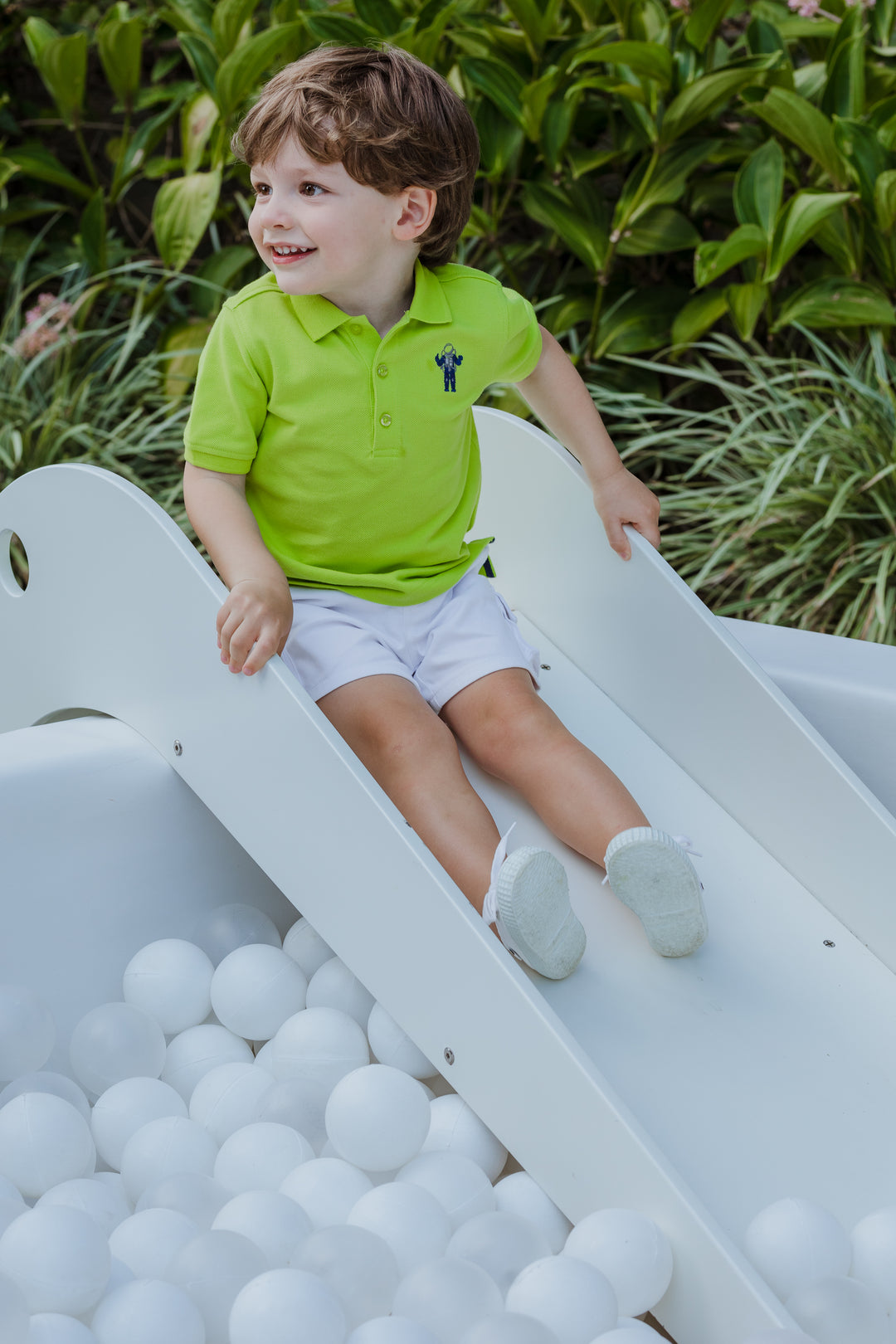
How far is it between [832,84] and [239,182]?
142cm

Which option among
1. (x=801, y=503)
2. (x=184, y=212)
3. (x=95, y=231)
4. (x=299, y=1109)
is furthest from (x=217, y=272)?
(x=299, y=1109)

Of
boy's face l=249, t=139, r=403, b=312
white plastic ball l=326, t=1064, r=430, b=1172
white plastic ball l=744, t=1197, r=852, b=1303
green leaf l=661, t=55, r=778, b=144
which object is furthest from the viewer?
green leaf l=661, t=55, r=778, b=144

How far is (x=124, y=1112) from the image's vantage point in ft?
3.26

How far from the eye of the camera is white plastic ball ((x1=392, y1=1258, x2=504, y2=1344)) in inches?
30.2

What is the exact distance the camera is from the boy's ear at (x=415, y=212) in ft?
3.92

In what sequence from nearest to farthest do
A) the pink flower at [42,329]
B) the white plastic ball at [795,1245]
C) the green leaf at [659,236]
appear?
the white plastic ball at [795,1245], the green leaf at [659,236], the pink flower at [42,329]

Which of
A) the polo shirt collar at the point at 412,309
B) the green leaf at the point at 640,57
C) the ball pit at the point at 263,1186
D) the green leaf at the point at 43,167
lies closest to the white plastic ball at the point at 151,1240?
the ball pit at the point at 263,1186

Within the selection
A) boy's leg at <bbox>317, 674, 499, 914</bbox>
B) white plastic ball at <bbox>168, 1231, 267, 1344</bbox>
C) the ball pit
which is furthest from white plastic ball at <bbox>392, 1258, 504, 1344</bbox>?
boy's leg at <bbox>317, 674, 499, 914</bbox>

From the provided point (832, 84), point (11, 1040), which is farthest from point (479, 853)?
point (832, 84)

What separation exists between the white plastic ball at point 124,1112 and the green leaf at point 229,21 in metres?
2.28

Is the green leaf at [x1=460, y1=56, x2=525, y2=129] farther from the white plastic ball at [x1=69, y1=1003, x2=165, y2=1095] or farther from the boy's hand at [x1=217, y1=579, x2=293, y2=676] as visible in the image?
the white plastic ball at [x1=69, y1=1003, x2=165, y2=1095]

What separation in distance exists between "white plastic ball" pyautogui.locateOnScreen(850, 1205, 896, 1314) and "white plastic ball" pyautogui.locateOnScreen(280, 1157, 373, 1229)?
0.36 meters

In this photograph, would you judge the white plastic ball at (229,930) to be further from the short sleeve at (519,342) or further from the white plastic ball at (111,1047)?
the short sleeve at (519,342)

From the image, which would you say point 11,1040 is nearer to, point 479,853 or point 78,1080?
point 78,1080
